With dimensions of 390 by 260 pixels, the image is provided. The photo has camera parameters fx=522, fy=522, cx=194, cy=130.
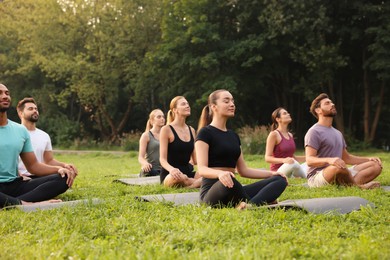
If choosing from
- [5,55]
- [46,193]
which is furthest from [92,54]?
[46,193]

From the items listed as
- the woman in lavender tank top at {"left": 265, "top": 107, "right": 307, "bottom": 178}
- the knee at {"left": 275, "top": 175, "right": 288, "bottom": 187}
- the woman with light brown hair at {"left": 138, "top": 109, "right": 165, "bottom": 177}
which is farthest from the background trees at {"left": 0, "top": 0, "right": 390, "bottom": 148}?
the knee at {"left": 275, "top": 175, "right": 288, "bottom": 187}

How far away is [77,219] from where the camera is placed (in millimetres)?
4539

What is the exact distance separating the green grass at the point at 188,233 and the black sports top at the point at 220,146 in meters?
0.56

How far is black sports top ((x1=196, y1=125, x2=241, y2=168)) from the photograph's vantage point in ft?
17.7

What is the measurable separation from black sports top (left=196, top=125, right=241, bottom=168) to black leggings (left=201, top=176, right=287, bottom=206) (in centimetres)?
31

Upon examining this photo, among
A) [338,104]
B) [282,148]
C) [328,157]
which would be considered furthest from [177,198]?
[338,104]

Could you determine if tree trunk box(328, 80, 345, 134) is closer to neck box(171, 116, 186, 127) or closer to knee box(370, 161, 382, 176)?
knee box(370, 161, 382, 176)

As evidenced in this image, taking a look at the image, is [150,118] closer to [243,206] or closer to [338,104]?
[243,206]

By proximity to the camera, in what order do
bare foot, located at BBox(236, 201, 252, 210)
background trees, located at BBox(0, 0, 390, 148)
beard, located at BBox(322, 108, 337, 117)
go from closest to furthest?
bare foot, located at BBox(236, 201, 252, 210) < beard, located at BBox(322, 108, 337, 117) < background trees, located at BBox(0, 0, 390, 148)

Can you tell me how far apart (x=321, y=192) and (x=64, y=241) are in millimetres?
3935

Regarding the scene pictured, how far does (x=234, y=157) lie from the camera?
18.2 ft

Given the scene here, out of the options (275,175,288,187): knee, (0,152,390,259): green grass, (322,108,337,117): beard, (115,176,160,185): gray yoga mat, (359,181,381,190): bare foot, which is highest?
(322,108,337,117): beard

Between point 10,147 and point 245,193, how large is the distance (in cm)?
268

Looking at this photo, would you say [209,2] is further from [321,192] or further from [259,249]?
[259,249]
